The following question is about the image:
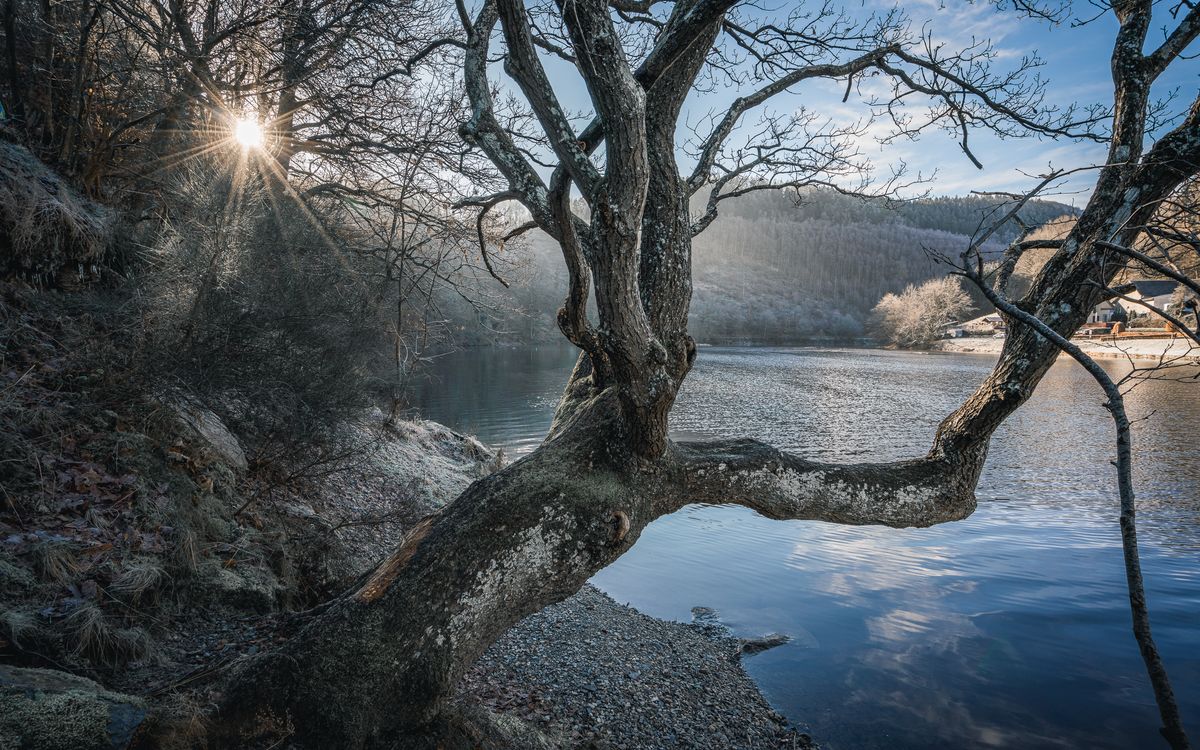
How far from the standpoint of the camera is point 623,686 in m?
5.54

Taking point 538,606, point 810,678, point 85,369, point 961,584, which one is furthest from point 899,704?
point 85,369

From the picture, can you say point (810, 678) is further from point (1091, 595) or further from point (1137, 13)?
point (1137, 13)

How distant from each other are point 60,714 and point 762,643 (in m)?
7.10

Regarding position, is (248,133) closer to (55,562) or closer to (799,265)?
(55,562)

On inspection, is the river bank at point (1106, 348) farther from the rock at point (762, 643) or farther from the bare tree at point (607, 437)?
the bare tree at point (607, 437)

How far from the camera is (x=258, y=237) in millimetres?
7762

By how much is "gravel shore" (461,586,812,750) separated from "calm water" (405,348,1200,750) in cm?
64

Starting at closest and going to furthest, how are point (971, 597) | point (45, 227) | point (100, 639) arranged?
point (100, 639), point (45, 227), point (971, 597)

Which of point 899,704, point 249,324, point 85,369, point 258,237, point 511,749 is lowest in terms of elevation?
point 899,704

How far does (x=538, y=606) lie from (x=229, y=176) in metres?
7.30

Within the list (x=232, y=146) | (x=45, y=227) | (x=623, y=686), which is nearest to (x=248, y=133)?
(x=232, y=146)

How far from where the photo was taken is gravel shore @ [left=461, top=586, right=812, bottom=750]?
4.79m

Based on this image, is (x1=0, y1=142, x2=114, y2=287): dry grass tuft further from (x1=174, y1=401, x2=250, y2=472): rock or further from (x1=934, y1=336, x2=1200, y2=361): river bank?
(x1=934, y1=336, x2=1200, y2=361): river bank

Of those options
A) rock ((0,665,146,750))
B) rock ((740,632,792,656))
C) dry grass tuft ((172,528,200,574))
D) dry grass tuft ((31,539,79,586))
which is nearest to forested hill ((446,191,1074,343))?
rock ((740,632,792,656))
